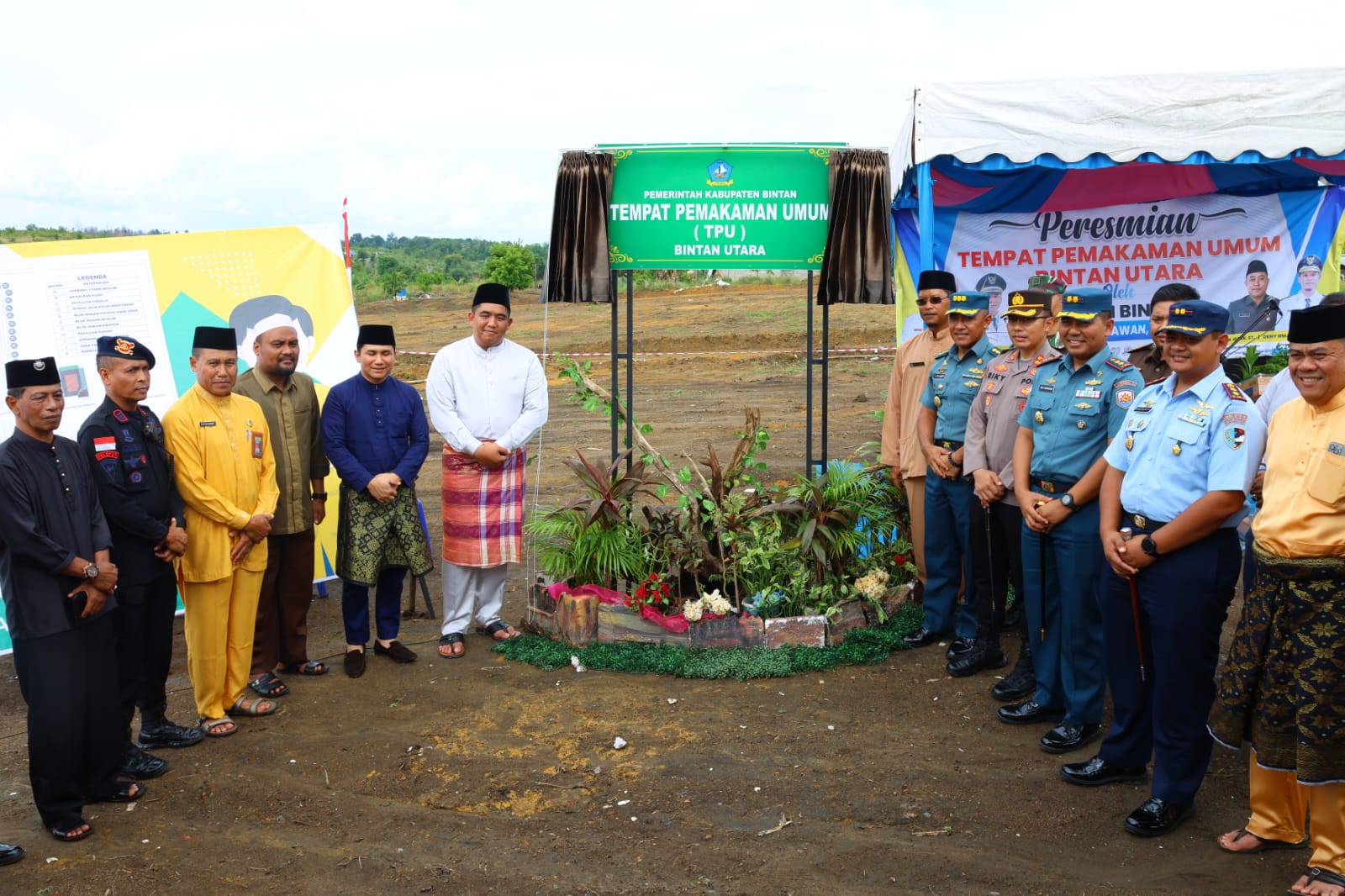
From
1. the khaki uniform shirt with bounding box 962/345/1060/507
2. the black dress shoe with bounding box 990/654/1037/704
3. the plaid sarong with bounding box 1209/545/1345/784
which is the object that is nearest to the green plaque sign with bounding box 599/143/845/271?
the khaki uniform shirt with bounding box 962/345/1060/507

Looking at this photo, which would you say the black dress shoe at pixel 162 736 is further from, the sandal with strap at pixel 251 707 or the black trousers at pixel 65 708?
the black trousers at pixel 65 708

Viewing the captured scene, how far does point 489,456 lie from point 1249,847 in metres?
4.09

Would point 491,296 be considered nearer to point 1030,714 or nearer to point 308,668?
point 308,668

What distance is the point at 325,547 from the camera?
7.37m

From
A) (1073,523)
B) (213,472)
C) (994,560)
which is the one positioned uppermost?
(213,472)

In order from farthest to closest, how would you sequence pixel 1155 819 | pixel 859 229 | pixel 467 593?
pixel 859 229
pixel 467 593
pixel 1155 819

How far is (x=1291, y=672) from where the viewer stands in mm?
3521

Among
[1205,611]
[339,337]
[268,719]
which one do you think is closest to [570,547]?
[268,719]

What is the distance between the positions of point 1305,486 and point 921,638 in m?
2.90

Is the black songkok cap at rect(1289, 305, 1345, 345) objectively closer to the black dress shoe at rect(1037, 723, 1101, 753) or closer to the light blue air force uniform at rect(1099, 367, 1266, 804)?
the light blue air force uniform at rect(1099, 367, 1266, 804)

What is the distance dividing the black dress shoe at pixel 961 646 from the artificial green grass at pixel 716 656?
1.01 feet

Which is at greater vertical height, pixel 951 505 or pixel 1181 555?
pixel 1181 555

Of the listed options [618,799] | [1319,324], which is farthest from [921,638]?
[1319,324]

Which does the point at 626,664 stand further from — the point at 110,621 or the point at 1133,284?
the point at 1133,284
